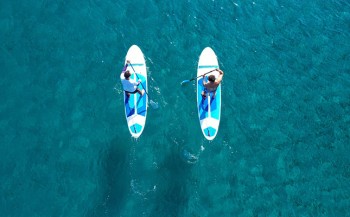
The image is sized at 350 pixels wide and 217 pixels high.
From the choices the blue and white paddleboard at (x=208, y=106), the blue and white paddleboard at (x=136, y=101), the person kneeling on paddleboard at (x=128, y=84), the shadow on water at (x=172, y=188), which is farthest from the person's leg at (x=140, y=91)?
the shadow on water at (x=172, y=188)

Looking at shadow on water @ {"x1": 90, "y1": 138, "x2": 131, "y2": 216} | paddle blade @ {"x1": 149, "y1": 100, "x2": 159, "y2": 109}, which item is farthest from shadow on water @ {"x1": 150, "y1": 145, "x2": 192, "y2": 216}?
paddle blade @ {"x1": 149, "y1": 100, "x2": 159, "y2": 109}

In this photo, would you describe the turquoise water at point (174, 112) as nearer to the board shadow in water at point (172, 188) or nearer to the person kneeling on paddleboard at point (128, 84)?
the board shadow in water at point (172, 188)

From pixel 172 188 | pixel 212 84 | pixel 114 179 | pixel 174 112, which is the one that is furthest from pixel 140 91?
pixel 172 188

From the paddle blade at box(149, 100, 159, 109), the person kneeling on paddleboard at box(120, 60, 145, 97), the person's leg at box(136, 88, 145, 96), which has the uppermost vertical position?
the person kneeling on paddleboard at box(120, 60, 145, 97)

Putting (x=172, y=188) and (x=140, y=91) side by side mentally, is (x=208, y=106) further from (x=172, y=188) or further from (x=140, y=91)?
(x=172, y=188)

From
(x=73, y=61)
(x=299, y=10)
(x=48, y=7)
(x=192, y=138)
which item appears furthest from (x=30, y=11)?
(x=299, y=10)

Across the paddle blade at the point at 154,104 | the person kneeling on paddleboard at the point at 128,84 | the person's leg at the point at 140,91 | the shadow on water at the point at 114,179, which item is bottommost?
the shadow on water at the point at 114,179

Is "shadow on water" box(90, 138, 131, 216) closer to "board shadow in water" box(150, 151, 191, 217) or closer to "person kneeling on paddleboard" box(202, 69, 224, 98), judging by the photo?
"board shadow in water" box(150, 151, 191, 217)
